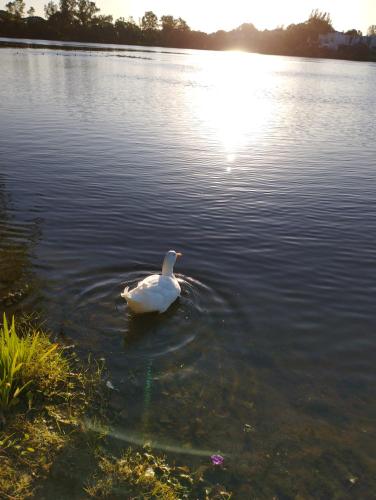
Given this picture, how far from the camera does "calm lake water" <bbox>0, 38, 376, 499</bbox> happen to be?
24.2 ft

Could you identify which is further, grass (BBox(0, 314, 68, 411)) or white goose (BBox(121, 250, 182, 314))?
white goose (BBox(121, 250, 182, 314))

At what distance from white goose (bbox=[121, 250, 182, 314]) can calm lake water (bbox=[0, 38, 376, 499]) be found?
1.68 feet

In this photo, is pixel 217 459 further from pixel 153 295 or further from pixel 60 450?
pixel 153 295

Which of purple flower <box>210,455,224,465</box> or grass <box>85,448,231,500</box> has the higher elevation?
grass <box>85,448,231,500</box>

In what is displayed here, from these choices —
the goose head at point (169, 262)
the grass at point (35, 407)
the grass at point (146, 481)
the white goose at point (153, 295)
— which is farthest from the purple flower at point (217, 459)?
the goose head at point (169, 262)

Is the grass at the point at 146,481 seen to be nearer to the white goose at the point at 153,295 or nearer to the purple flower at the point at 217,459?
the purple flower at the point at 217,459

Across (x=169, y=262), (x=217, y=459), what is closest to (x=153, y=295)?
(x=169, y=262)

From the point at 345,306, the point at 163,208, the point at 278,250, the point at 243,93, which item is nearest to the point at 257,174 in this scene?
the point at 163,208

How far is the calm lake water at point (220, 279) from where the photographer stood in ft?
24.2

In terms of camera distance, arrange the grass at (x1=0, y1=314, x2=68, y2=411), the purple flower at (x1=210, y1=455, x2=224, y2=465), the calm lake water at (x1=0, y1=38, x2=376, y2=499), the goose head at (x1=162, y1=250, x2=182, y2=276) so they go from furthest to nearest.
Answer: the goose head at (x1=162, y1=250, x2=182, y2=276)
the calm lake water at (x1=0, y1=38, x2=376, y2=499)
the grass at (x1=0, y1=314, x2=68, y2=411)
the purple flower at (x1=210, y1=455, x2=224, y2=465)

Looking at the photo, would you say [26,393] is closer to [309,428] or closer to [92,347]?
[92,347]

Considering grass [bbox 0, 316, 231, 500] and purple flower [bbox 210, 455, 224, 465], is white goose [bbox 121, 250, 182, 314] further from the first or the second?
purple flower [bbox 210, 455, 224, 465]

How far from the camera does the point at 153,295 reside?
32.2 feet

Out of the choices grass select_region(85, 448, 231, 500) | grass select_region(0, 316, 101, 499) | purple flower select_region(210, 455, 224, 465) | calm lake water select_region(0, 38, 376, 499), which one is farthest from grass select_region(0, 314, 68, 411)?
purple flower select_region(210, 455, 224, 465)
